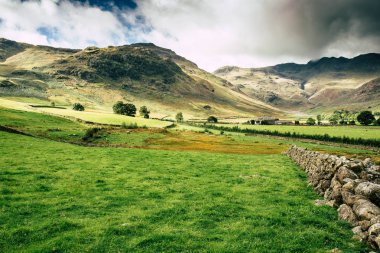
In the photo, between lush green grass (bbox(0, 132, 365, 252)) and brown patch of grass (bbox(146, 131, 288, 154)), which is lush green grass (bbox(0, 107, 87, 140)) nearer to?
brown patch of grass (bbox(146, 131, 288, 154))

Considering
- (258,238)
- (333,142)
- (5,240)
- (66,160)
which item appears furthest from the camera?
(333,142)

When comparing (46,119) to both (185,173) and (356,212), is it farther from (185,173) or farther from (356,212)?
(356,212)

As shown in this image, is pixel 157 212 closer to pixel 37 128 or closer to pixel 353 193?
pixel 353 193

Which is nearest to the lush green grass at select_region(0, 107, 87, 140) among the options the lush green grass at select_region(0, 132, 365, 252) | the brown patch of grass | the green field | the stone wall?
the brown patch of grass

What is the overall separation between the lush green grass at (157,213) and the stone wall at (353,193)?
2.32 ft

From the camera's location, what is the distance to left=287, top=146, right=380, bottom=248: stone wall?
14.0 metres

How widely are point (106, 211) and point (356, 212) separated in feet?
46.3

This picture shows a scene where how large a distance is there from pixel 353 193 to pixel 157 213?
38.7 ft

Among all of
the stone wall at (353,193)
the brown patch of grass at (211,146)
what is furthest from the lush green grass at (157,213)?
the brown patch of grass at (211,146)

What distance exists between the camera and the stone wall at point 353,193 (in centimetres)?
1401

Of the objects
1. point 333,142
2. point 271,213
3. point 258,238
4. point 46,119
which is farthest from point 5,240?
point 333,142

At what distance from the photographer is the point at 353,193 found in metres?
17.5

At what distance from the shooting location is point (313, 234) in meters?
14.7

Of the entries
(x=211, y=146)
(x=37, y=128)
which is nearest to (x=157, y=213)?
(x=211, y=146)
